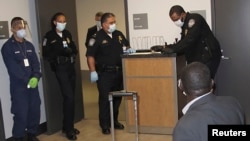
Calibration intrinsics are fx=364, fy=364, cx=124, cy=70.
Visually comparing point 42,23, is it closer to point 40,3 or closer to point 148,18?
point 40,3

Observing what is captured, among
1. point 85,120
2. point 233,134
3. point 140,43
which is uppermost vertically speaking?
point 140,43

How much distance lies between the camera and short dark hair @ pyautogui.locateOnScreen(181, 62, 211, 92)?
5.83 feet

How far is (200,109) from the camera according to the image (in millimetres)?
1650

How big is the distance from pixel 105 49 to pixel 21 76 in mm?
1074

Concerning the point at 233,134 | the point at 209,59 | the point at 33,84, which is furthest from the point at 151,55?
the point at 233,134

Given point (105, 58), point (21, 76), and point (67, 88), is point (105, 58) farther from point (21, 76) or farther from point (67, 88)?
point (21, 76)

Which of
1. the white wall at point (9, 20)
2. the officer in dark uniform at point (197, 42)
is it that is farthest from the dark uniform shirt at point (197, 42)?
the white wall at point (9, 20)

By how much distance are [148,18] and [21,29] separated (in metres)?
1.72

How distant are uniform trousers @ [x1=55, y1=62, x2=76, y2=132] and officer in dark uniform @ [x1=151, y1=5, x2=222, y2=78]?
122 centimetres

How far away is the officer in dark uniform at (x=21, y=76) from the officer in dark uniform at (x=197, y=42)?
153 cm

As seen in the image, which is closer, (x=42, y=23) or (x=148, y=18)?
(x=42, y=23)

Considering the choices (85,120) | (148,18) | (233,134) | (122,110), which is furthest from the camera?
(122,110)

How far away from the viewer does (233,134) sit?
1.43m

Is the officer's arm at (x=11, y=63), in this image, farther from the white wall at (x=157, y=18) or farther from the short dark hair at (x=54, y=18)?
the white wall at (x=157, y=18)
